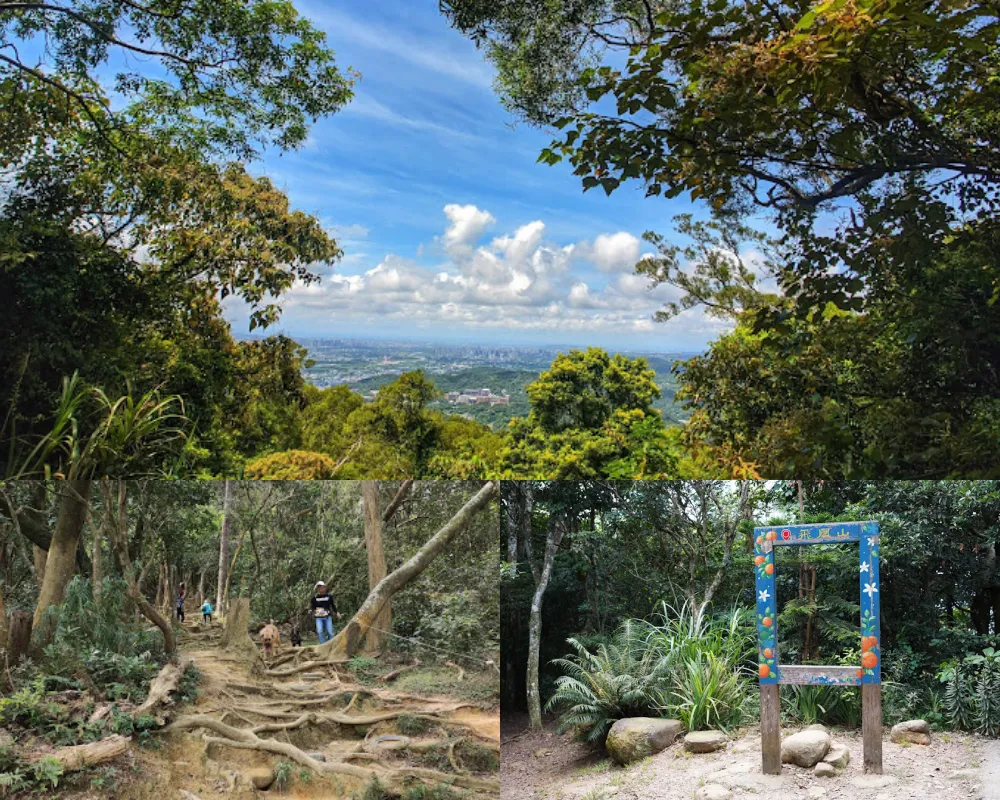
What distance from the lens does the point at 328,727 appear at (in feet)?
11.4

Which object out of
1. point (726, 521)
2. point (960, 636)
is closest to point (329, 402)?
point (726, 521)

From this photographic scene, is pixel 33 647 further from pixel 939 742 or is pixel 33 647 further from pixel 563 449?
pixel 939 742

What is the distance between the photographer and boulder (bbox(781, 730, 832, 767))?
3.37 m

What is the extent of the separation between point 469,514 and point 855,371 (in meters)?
2.38

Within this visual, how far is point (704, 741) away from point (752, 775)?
0.25 meters

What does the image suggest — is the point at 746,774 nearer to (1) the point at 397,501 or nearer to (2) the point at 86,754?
(1) the point at 397,501

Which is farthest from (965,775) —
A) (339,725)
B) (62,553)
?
(62,553)

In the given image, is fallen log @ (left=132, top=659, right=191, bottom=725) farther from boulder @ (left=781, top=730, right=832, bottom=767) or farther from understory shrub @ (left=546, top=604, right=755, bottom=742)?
boulder @ (left=781, top=730, right=832, bottom=767)

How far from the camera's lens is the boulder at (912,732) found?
132 inches

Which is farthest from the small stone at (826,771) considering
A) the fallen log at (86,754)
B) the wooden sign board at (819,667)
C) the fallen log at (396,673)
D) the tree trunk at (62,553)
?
the tree trunk at (62,553)

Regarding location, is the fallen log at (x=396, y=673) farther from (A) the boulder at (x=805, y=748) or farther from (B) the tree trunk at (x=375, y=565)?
(A) the boulder at (x=805, y=748)

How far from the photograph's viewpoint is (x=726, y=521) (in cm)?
357

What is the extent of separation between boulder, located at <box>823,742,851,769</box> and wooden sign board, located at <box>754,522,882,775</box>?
0.26ft

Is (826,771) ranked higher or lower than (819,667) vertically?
lower
